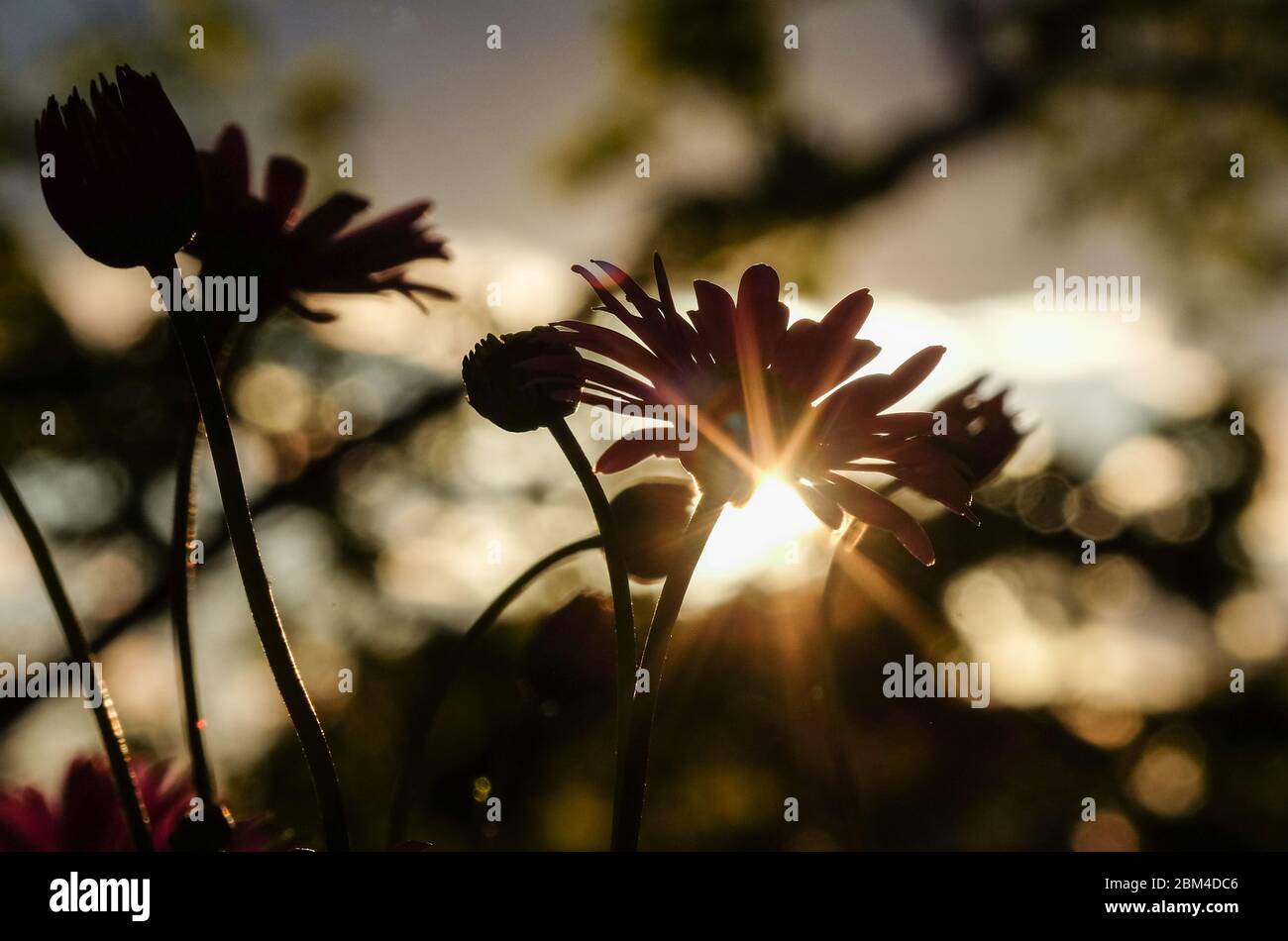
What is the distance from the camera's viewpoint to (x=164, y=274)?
326mm

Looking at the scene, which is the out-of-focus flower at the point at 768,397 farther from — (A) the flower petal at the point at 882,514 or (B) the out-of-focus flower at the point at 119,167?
(B) the out-of-focus flower at the point at 119,167

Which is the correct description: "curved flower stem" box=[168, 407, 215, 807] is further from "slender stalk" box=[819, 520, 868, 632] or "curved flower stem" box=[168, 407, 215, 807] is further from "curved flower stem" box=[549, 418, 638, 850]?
"slender stalk" box=[819, 520, 868, 632]

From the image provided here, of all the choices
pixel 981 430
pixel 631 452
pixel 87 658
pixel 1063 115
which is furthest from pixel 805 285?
pixel 87 658

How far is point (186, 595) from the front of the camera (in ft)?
Result: 1.20

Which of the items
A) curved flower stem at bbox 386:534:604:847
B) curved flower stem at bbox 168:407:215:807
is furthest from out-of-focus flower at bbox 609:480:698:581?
curved flower stem at bbox 168:407:215:807

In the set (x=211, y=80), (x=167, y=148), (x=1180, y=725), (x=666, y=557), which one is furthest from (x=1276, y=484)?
(x=167, y=148)

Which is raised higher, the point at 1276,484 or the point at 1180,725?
the point at 1276,484

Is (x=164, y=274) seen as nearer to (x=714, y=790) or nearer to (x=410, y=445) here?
(x=410, y=445)

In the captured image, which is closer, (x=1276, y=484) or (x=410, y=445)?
(x=410, y=445)

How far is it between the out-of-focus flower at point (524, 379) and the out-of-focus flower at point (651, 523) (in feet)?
0.19

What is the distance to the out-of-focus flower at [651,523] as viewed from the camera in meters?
0.42

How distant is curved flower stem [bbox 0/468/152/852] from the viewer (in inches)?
12.4
